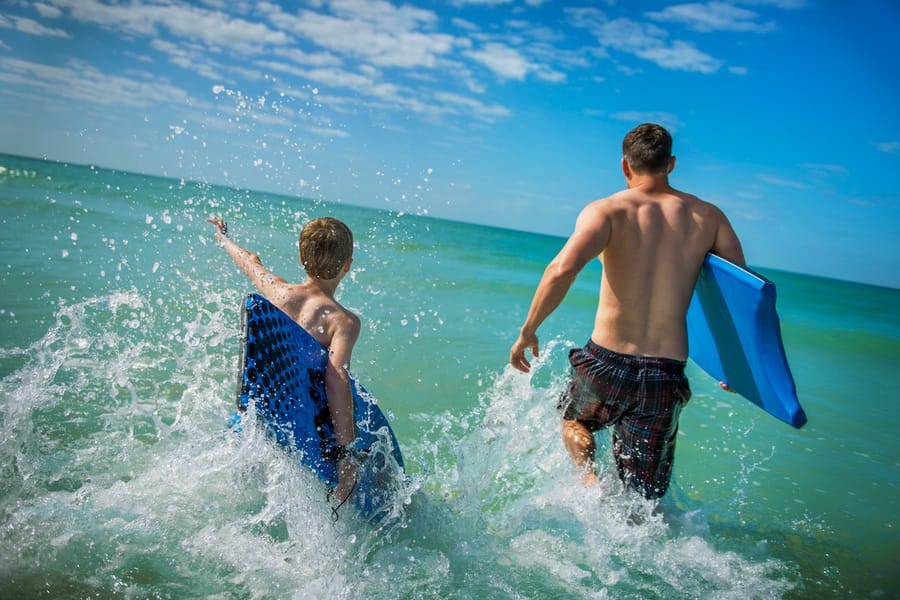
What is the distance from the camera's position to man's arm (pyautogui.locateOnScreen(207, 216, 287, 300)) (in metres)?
2.92

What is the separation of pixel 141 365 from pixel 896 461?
6.56m

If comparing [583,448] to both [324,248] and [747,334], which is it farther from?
[324,248]

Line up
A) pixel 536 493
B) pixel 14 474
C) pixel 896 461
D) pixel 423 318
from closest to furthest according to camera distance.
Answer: pixel 14 474 → pixel 536 493 → pixel 896 461 → pixel 423 318

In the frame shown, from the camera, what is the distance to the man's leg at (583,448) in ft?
10.5

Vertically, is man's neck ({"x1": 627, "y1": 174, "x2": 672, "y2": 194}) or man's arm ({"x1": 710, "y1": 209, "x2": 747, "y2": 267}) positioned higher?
man's neck ({"x1": 627, "y1": 174, "x2": 672, "y2": 194})

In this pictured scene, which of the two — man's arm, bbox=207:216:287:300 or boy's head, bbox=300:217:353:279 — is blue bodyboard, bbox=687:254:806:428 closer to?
boy's head, bbox=300:217:353:279

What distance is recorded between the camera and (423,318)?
796 centimetres

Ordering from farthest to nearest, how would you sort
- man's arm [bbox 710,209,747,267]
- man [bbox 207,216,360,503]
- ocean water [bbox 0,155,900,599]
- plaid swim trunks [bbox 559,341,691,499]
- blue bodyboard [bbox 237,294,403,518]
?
man's arm [bbox 710,209,747,267]
plaid swim trunks [bbox 559,341,691,499]
man [bbox 207,216,360,503]
ocean water [bbox 0,155,900,599]
blue bodyboard [bbox 237,294,403,518]

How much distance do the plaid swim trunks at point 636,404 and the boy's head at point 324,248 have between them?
4.51 ft

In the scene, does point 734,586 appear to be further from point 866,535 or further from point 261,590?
point 261,590

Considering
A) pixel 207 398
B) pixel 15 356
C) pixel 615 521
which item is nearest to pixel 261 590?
pixel 615 521

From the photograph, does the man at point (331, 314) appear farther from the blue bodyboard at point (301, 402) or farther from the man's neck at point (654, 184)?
the man's neck at point (654, 184)

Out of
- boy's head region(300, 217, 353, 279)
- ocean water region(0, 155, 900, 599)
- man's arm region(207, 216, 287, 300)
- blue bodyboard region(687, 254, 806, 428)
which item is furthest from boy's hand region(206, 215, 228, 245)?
blue bodyboard region(687, 254, 806, 428)

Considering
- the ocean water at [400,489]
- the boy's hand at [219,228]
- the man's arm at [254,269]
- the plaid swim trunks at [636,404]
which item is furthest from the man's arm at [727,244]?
the boy's hand at [219,228]
